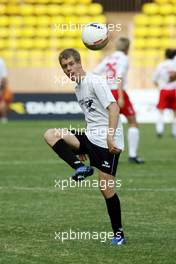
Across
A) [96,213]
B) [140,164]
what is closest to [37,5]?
[140,164]

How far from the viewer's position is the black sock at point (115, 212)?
8.20m

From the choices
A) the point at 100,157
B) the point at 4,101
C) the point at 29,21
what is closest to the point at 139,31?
the point at 29,21

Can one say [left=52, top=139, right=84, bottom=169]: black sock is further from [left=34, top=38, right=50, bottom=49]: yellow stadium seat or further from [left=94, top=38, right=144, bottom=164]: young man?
[left=34, top=38, right=50, bottom=49]: yellow stadium seat

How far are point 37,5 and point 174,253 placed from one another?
2602cm

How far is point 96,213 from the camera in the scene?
1016 centimetres

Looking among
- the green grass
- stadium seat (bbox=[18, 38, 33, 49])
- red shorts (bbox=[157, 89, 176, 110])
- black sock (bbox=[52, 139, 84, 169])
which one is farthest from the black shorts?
stadium seat (bbox=[18, 38, 33, 49])

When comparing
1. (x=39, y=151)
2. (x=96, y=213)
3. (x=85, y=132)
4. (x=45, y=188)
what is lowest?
(x=39, y=151)

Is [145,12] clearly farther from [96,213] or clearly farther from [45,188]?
[96,213]

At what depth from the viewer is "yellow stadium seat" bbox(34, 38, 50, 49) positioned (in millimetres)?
32000

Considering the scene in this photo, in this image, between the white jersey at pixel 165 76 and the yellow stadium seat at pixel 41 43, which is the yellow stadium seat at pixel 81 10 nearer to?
the yellow stadium seat at pixel 41 43

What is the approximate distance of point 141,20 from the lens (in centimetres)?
3231

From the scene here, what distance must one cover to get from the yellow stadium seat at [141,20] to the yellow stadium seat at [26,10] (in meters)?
3.94

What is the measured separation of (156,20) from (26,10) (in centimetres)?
491

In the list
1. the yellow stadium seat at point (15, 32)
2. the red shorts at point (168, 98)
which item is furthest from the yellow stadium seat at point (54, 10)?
the red shorts at point (168, 98)
